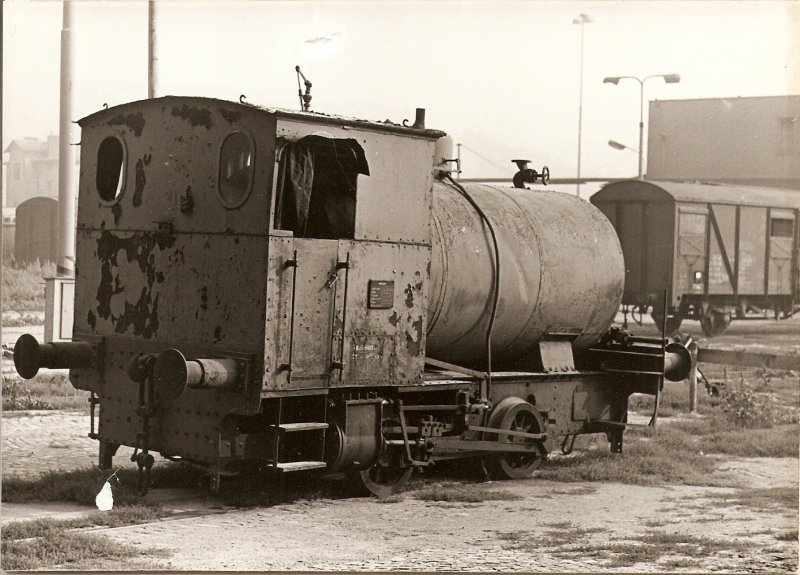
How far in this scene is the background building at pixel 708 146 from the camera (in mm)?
20484

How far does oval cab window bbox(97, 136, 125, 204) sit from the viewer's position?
9250 mm

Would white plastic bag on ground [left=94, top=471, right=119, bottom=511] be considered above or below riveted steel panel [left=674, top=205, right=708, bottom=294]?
below

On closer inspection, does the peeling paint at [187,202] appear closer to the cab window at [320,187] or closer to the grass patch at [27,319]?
the cab window at [320,187]

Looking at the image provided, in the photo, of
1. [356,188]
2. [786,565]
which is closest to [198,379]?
[356,188]

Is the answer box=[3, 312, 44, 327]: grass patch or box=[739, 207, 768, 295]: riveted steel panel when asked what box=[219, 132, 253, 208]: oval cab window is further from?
box=[739, 207, 768, 295]: riveted steel panel

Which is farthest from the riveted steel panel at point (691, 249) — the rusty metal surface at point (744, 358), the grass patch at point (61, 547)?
the grass patch at point (61, 547)

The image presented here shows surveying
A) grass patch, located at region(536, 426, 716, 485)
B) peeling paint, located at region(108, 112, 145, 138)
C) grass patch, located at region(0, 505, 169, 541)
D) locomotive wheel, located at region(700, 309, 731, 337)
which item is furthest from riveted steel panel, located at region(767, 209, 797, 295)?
grass patch, located at region(0, 505, 169, 541)

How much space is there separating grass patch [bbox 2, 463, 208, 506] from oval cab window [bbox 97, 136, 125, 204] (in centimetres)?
234

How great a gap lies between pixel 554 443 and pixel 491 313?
1.68 m

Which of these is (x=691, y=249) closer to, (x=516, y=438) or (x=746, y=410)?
(x=746, y=410)

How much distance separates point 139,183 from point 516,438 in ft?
13.9

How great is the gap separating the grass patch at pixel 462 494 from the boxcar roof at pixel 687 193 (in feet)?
42.7

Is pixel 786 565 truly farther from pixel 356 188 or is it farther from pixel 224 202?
pixel 224 202

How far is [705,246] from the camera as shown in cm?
2253
